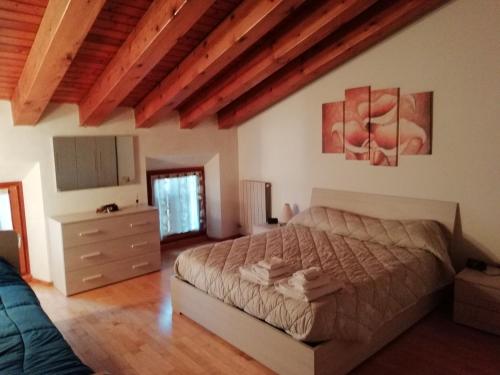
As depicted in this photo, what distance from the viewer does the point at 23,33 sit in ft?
8.22

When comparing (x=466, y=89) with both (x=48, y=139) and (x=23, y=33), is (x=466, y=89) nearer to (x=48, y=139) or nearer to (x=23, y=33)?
(x=23, y=33)

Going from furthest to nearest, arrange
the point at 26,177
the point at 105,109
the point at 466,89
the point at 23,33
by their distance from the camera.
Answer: the point at 26,177
the point at 105,109
the point at 466,89
the point at 23,33

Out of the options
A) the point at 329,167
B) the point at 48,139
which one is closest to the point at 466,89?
the point at 329,167

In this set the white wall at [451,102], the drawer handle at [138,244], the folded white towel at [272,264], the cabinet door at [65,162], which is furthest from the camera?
the drawer handle at [138,244]

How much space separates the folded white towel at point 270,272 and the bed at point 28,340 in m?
1.17

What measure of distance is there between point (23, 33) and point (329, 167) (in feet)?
9.89

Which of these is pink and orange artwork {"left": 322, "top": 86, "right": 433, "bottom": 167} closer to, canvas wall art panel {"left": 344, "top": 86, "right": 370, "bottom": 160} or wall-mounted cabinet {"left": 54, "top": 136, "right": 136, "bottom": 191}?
canvas wall art panel {"left": 344, "top": 86, "right": 370, "bottom": 160}

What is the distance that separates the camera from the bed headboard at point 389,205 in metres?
3.17

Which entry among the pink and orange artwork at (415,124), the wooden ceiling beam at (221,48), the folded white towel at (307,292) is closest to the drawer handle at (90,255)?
the wooden ceiling beam at (221,48)

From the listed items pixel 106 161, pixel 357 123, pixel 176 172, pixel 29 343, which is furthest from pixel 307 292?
pixel 176 172

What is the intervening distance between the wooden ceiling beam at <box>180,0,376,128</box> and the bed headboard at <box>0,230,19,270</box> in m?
2.27

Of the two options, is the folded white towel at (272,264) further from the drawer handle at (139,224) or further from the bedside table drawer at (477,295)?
the drawer handle at (139,224)

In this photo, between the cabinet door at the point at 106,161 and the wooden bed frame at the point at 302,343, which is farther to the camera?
the cabinet door at the point at 106,161

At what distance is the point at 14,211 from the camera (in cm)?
385
